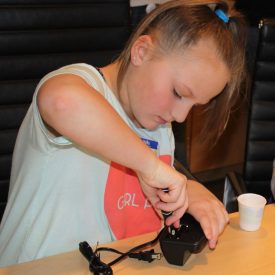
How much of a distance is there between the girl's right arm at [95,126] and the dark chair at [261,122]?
24.0 inches

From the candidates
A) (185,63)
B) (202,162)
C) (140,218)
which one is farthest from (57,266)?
(202,162)

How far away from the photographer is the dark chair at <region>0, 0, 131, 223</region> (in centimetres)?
135

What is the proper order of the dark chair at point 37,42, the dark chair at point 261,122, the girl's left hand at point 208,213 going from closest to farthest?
the girl's left hand at point 208,213 → the dark chair at point 37,42 → the dark chair at point 261,122

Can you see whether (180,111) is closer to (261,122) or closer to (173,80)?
(173,80)

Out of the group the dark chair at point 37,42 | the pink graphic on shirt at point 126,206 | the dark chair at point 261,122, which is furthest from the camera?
the dark chair at point 261,122

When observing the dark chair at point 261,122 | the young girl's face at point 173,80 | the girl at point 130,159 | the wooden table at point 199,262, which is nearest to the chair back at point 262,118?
the dark chair at point 261,122

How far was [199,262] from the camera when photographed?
0.87 metres

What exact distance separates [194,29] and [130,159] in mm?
328

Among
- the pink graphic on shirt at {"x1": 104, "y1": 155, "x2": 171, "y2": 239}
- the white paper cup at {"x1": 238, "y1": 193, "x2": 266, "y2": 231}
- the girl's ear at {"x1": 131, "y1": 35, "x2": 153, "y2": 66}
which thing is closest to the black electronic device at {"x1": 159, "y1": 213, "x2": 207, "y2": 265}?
the white paper cup at {"x1": 238, "y1": 193, "x2": 266, "y2": 231}

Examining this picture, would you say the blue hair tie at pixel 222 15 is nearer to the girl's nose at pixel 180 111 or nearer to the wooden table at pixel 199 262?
the girl's nose at pixel 180 111

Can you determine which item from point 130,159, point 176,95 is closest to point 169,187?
point 130,159

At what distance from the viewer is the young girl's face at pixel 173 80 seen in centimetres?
93

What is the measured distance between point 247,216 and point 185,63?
348 millimetres

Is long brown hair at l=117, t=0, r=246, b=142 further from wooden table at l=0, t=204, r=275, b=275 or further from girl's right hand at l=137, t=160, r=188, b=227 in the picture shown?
wooden table at l=0, t=204, r=275, b=275
